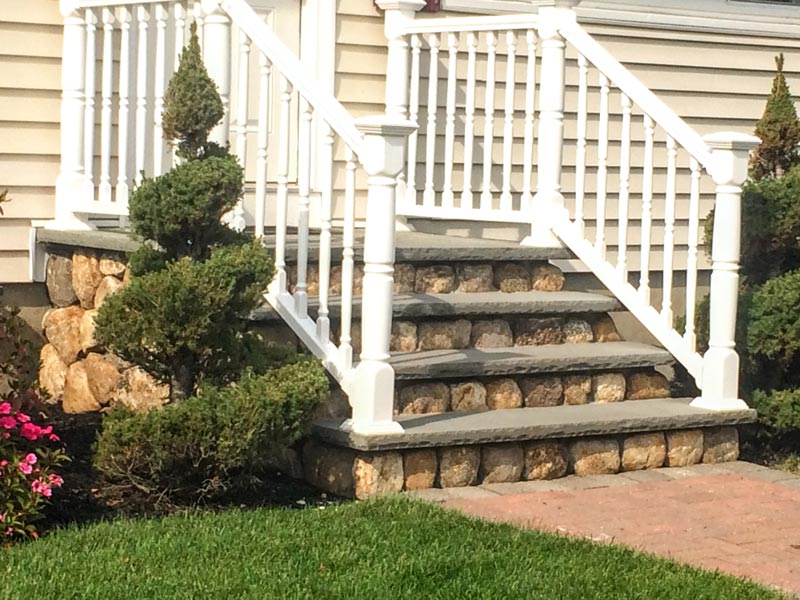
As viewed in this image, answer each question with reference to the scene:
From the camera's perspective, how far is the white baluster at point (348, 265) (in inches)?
252

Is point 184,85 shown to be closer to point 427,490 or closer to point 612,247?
point 427,490

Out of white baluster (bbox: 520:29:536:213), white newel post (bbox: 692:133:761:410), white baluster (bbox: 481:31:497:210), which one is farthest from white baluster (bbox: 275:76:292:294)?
white newel post (bbox: 692:133:761:410)

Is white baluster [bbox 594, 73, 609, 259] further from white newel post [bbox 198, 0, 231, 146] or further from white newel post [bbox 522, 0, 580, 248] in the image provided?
white newel post [bbox 198, 0, 231, 146]

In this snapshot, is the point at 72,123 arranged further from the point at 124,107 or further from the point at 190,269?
the point at 190,269

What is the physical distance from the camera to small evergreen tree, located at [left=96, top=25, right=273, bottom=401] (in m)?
5.79

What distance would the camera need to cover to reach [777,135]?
309 inches

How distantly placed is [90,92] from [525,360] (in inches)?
103

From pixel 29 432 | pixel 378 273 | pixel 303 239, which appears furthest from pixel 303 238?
pixel 29 432

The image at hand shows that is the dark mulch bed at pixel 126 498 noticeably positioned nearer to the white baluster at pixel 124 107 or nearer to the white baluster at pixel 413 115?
the white baluster at pixel 124 107

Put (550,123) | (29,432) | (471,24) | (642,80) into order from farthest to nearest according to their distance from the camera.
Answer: (642,80), (471,24), (550,123), (29,432)

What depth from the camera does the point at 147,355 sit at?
593cm

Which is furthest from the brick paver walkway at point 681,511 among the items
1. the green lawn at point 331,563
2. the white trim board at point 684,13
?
the white trim board at point 684,13

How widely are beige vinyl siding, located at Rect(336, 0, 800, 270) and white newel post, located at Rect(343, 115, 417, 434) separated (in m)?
2.57

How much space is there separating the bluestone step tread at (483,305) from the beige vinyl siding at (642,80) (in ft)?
4.83
